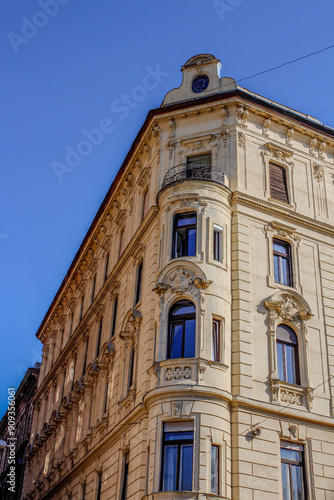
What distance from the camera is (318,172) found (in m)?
30.5

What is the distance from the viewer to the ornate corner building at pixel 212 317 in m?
21.6

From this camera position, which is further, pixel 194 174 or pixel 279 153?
pixel 279 153

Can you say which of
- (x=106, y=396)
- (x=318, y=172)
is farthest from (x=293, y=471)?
(x=318, y=172)

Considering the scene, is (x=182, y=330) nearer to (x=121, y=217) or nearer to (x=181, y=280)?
(x=181, y=280)

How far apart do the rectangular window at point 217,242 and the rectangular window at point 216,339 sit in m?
2.82

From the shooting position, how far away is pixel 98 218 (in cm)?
3972

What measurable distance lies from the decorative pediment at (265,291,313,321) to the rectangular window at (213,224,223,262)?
265 centimetres

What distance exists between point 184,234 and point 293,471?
32.9ft

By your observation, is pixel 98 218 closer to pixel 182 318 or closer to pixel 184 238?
pixel 184 238

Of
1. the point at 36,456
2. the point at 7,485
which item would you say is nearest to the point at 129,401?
the point at 36,456

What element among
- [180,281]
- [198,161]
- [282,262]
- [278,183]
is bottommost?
[180,281]

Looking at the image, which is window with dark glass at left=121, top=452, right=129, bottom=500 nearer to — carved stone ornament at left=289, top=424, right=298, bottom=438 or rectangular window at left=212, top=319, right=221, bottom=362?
rectangular window at left=212, top=319, right=221, bottom=362

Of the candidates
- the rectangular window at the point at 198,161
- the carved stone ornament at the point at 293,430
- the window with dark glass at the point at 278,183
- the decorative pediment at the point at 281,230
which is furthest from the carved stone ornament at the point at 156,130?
the carved stone ornament at the point at 293,430

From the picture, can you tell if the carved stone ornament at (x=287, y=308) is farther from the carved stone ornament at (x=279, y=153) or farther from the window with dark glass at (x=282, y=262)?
the carved stone ornament at (x=279, y=153)
